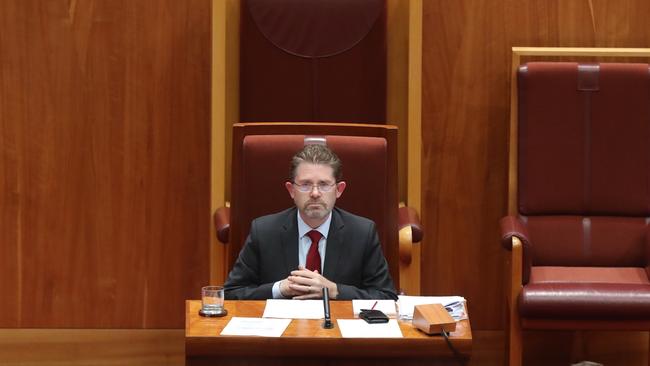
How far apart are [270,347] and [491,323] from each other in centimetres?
123

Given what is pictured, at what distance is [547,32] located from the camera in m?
2.47

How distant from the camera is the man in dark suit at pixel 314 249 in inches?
70.5

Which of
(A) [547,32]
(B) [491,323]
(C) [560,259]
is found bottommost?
(B) [491,323]

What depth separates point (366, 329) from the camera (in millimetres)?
1438

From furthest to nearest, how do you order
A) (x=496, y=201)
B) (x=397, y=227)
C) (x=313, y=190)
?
(x=496, y=201), (x=397, y=227), (x=313, y=190)

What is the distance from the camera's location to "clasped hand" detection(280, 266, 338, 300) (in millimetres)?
1679

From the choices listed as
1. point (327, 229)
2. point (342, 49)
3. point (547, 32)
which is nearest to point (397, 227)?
point (327, 229)

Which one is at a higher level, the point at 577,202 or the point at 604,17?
the point at 604,17

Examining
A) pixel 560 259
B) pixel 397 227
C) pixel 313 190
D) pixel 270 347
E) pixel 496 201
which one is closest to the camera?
pixel 270 347

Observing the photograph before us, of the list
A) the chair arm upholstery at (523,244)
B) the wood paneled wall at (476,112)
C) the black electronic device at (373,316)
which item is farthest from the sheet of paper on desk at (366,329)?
the wood paneled wall at (476,112)

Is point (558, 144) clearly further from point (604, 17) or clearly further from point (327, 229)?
point (327, 229)

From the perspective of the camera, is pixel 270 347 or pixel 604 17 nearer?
pixel 270 347

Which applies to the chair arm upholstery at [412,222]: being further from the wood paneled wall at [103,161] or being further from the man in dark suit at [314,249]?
the wood paneled wall at [103,161]

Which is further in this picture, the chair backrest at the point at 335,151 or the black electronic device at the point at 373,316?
the chair backrest at the point at 335,151
